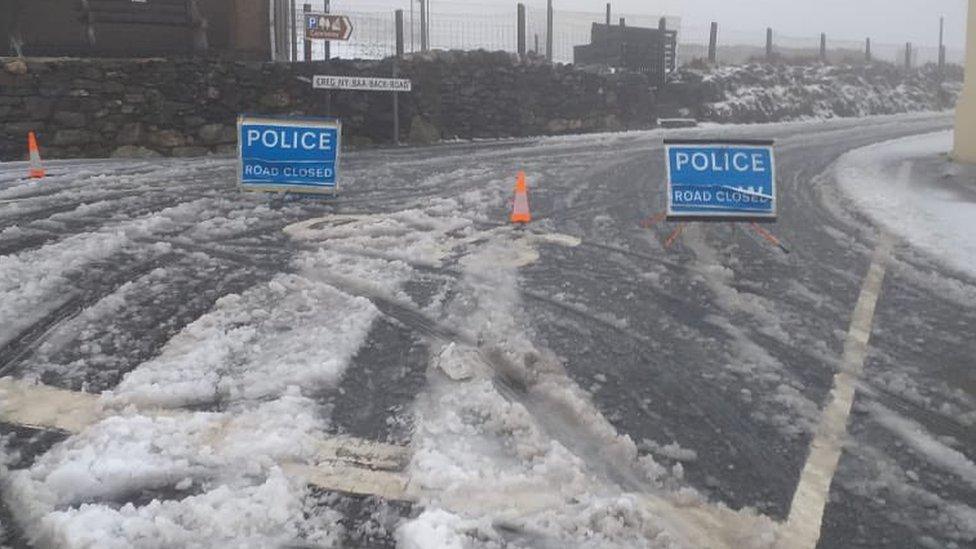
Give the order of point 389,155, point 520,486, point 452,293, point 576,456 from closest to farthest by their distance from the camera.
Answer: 1. point 520,486
2. point 576,456
3. point 452,293
4. point 389,155

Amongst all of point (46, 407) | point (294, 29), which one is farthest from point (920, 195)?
point (294, 29)

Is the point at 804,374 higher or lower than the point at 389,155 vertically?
lower

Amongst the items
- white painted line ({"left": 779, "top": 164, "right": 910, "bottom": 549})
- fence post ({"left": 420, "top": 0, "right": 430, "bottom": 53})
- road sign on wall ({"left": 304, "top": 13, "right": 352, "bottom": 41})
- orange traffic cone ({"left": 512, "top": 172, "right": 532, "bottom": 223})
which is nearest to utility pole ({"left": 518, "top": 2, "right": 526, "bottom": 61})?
fence post ({"left": 420, "top": 0, "right": 430, "bottom": 53})

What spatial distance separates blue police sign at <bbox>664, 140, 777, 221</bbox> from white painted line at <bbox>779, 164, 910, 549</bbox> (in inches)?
66.3

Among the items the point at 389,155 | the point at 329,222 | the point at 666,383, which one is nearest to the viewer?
the point at 666,383

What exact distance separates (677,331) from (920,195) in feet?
26.0

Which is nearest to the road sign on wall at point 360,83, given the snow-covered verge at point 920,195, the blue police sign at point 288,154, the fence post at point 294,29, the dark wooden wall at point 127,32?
the dark wooden wall at point 127,32

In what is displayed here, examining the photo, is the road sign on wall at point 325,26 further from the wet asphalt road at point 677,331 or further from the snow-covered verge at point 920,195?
the snow-covered verge at point 920,195

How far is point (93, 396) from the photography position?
426 cm

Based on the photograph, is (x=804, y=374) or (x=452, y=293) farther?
(x=452, y=293)

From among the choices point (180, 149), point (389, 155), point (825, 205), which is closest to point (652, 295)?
point (825, 205)

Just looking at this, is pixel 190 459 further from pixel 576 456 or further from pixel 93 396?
pixel 576 456

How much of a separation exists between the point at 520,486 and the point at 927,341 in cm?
366

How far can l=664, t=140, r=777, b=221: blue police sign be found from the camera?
7.87 m
